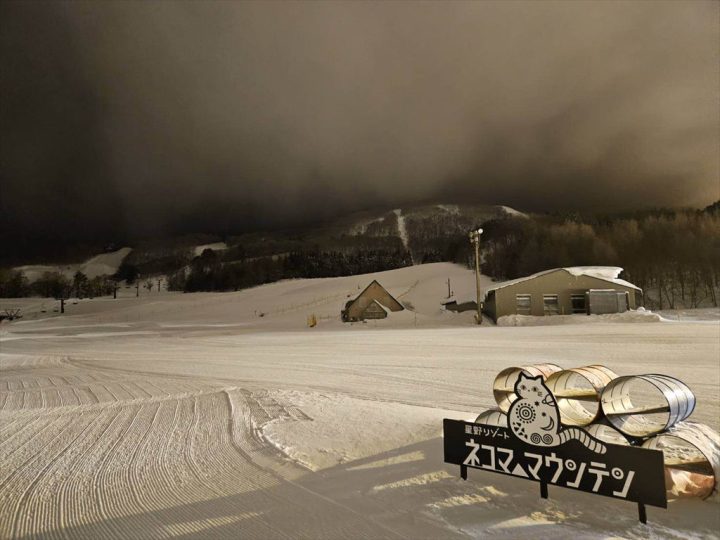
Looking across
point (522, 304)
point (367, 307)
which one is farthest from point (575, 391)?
point (367, 307)

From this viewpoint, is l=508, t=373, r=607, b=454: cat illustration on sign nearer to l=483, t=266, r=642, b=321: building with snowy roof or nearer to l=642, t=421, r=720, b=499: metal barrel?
l=642, t=421, r=720, b=499: metal barrel

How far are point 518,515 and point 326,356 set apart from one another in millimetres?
14350

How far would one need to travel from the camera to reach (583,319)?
32562 mm

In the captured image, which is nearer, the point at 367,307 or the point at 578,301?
the point at 578,301

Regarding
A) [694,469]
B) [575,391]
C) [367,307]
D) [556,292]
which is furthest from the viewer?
[367,307]

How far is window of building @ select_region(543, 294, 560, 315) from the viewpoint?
3934 cm

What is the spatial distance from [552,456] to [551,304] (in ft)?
127

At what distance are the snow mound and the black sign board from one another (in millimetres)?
30308

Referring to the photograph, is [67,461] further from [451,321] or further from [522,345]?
[451,321]

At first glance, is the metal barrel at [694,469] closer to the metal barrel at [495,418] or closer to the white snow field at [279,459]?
the white snow field at [279,459]

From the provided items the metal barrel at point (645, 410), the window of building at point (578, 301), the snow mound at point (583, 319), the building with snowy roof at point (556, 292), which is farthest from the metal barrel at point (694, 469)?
the window of building at point (578, 301)

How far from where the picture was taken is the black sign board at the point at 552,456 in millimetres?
3703

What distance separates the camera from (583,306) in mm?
39312

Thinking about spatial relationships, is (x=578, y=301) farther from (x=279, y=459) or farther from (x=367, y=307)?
(x=279, y=459)
